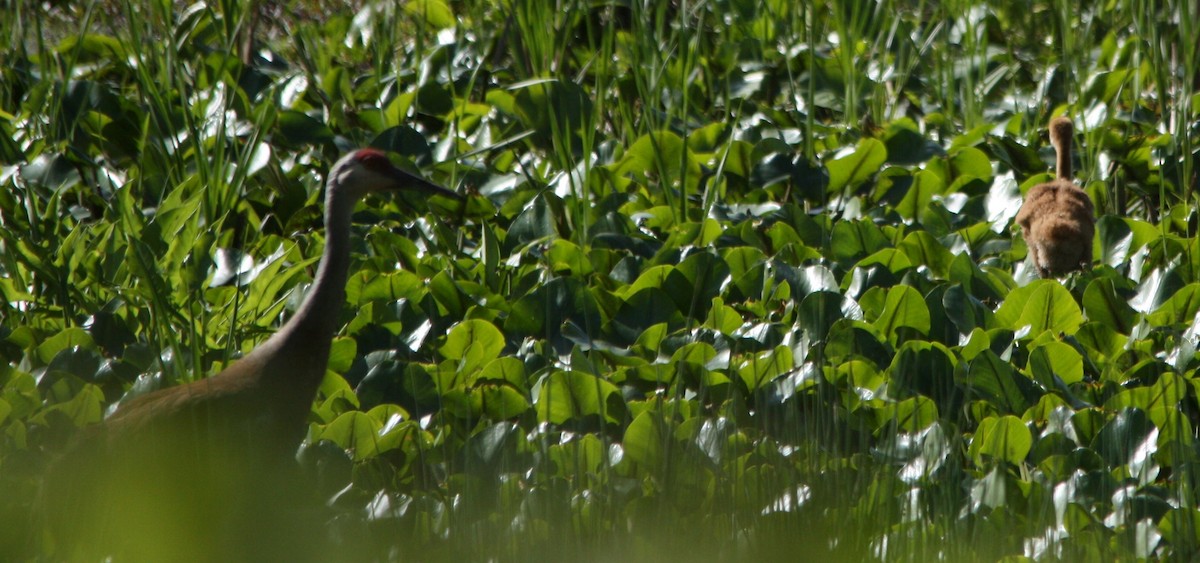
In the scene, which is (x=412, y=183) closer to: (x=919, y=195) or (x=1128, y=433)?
(x=919, y=195)

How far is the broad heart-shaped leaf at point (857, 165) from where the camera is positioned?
522cm

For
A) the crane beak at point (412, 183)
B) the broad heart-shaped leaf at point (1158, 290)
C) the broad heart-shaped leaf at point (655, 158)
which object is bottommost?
the broad heart-shaped leaf at point (1158, 290)

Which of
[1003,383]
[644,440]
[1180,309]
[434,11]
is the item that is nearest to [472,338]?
[644,440]

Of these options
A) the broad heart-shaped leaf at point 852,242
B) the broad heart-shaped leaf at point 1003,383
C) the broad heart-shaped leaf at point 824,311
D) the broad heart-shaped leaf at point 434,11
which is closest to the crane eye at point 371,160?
the broad heart-shaped leaf at point 824,311

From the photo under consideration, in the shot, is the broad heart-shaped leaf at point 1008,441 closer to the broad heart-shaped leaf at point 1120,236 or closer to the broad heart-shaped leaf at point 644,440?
the broad heart-shaped leaf at point 644,440

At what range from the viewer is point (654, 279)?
14.5 ft

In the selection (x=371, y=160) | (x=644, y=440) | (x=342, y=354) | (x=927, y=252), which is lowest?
(x=927, y=252)

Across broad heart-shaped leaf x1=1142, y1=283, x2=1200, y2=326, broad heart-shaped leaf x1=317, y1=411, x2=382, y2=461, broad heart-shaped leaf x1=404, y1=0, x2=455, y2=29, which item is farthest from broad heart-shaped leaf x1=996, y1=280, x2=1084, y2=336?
broad heart-shaped leaf x1=404, y1=0, x2=455, y2=29

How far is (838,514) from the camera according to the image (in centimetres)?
220

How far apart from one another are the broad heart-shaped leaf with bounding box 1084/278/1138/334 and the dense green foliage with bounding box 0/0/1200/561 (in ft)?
0.04

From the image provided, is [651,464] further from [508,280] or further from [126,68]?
[126,68]

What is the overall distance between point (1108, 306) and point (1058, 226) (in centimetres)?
39

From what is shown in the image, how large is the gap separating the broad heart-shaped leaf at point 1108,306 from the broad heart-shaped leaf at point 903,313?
1.85ft

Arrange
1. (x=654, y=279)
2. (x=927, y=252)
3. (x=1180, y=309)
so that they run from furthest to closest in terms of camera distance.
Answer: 1. (x=927, y=252)
2. (x=654, y=279)
3. (x=1180, y=309)
